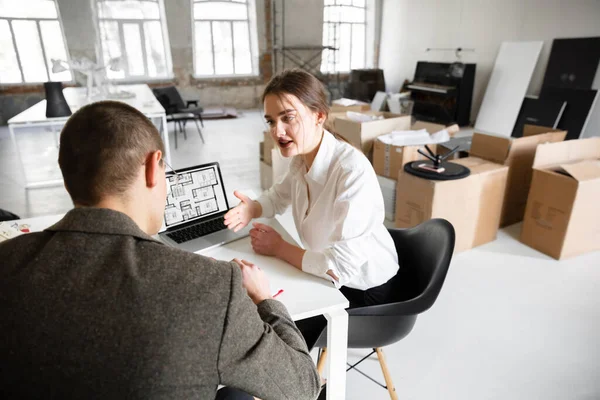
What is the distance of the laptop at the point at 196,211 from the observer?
55.1 inches

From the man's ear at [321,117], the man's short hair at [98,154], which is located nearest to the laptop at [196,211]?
the man's ear at [321,117]

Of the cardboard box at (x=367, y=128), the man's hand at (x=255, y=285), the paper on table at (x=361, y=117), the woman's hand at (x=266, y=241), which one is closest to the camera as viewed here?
the man's hand at (x=255, y=285)

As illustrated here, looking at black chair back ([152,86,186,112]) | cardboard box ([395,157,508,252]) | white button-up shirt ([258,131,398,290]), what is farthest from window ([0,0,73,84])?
white button-up shirt ([258,131,398,290])

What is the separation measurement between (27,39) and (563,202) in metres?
9.08

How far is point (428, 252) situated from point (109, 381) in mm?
1136

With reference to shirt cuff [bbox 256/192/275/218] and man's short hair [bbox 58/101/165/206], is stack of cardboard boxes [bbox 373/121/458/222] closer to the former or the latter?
shirt cuff [bbox 256/192/275/218]

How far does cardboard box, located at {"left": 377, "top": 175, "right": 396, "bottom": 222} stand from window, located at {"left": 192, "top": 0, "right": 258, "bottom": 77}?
7128 mm

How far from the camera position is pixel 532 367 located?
1781mm

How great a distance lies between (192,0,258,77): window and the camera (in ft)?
29.3

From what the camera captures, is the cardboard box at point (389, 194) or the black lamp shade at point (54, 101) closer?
the cardboard box at point (389, 194)

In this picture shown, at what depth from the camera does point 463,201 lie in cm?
261

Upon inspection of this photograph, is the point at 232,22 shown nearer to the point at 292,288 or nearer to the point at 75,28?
the point at 75,28

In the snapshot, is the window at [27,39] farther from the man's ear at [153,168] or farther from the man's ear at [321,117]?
the man's ear at [153,168]

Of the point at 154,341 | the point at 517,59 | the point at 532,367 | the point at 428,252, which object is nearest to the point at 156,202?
the point at 154,341
